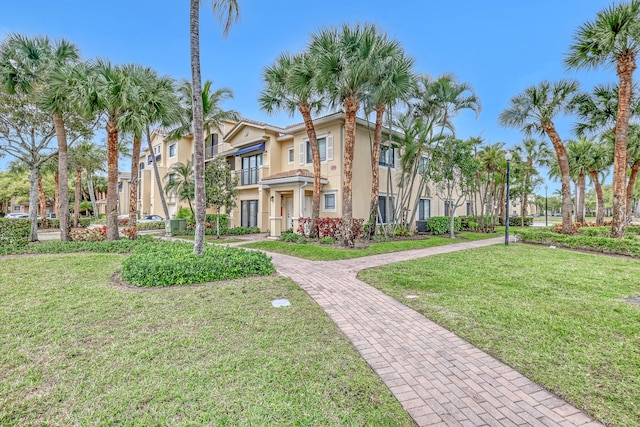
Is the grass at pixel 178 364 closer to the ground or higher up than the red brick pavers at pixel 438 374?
higher up

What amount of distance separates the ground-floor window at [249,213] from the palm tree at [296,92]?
7677mm

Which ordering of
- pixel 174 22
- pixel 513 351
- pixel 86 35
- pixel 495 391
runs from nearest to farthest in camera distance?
pixel 495 391 → pixel 513 351 → pixel 174 22 → pixel 86 35

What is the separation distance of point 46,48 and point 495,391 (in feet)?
65.0

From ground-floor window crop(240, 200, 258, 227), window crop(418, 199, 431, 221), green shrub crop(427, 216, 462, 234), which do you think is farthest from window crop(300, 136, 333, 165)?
window crop(418, 199, 431, 221)

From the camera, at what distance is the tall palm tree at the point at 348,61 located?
1208 centimetres

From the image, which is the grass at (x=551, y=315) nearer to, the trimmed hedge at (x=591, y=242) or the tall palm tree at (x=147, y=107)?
the trimmed hedge at (x=591, y=242)

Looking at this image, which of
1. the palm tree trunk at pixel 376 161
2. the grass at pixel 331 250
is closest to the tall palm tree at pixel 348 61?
the grass at pixel 331 250

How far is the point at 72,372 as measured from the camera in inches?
135

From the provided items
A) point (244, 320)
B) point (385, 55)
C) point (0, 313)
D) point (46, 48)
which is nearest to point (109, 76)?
point (46, 48)

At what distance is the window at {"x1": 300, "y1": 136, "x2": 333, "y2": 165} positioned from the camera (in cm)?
1788

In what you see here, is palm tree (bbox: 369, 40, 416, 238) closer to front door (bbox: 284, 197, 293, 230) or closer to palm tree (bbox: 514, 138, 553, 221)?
front door (bbox: 284, 197, 293, 230)

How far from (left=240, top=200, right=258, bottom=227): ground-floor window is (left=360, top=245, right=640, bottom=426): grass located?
14.8 meters

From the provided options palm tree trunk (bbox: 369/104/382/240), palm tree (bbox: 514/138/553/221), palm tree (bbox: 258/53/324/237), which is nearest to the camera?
palm tree (bbox: 258/53/324/237)

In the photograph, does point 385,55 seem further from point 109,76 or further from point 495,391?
point 495,391
